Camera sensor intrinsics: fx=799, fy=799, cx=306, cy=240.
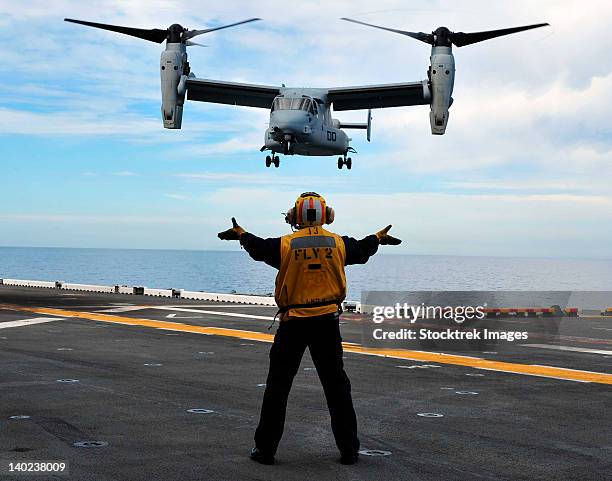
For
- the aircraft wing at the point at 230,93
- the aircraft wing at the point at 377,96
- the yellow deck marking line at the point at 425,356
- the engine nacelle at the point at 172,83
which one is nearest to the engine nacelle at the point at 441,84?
the aircraft wing at the point at 377,96

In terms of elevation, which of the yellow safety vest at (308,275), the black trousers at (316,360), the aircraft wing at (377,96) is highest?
the aircraft wing at (377,96)

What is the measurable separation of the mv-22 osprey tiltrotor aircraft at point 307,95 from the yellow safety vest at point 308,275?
32303mm

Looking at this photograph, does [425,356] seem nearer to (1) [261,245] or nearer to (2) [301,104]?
(1) [261,245]

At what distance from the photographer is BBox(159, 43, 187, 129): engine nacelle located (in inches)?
1628

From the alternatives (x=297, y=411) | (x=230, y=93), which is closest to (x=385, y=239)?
(x=297, y=411)

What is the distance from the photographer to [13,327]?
62.6 feet

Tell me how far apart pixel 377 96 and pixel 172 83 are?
12.6m

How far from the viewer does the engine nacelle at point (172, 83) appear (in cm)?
4134

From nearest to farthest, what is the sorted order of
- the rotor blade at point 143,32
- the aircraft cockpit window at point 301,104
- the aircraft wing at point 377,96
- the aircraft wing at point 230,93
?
the aircraft cockpit window at point 301,104 < the rotor blade at point 143,32 < the aircraft wing at point 377,96 < the aircraft wing at point 230,93

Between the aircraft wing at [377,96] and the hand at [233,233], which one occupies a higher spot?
the aircraft wing at [377,96]

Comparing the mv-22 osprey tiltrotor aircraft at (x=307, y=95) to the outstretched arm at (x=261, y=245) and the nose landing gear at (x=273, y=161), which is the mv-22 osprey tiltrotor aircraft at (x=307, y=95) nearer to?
the nose landing gear at (x=273, y=161)

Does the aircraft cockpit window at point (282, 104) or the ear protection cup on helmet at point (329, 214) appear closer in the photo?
the ear protection cup on helmet at point (329, 214)

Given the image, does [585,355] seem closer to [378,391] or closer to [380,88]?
[378,391]

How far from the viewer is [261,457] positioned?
261 inches
